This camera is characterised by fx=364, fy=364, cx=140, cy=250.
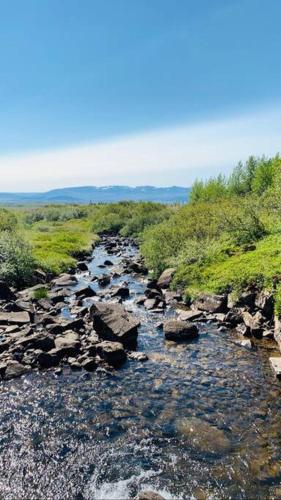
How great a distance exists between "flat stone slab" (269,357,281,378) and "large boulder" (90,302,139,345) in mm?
8858

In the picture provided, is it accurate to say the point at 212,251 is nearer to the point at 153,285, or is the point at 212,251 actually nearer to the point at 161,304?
the point at 153,285

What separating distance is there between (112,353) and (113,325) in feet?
10.1

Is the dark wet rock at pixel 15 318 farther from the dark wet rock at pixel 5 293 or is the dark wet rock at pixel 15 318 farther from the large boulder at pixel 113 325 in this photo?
the dark wet rock at pixel 5 293

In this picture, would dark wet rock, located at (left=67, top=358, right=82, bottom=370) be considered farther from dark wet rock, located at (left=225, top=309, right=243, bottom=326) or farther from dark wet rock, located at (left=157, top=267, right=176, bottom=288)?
dark wet rock, located at (left=157, top=267, right=176, bottom=288)

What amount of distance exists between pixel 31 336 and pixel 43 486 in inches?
497

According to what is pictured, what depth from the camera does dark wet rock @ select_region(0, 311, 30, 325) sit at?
28016 mm

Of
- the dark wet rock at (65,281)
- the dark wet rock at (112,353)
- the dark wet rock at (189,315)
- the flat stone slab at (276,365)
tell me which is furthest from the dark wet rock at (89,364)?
the dark wet rock at (65,281)

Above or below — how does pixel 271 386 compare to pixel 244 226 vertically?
below

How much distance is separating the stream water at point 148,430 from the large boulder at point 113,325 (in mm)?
2468

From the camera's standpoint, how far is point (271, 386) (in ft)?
61.1

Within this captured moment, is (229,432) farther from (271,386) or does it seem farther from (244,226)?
(244,226)

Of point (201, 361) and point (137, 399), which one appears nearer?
point (137, 399)

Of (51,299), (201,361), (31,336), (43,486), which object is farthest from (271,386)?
(51,299)

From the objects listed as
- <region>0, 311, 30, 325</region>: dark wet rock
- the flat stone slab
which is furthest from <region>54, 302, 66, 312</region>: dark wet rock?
the flat stone slab
